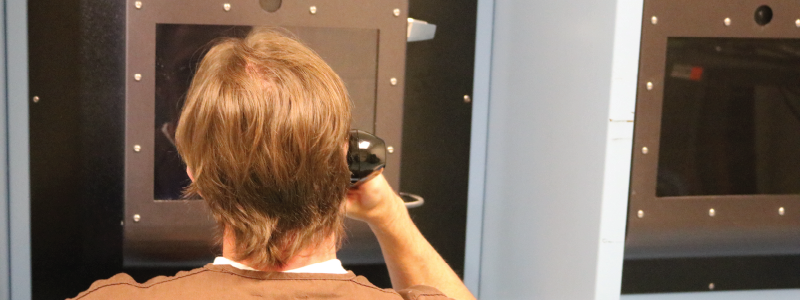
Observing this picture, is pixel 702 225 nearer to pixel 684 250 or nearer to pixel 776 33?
pixel 684 250

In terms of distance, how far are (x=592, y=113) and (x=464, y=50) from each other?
0.40 meters

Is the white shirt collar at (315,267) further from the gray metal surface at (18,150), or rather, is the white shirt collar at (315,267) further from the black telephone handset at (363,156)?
the gray metal surface at (18,150)

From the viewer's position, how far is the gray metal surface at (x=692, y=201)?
3.20ft

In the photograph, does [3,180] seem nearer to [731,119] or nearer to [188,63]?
[188,63]

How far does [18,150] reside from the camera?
1.00 m

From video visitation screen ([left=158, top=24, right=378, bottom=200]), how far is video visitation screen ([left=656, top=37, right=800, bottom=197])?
428 millimetres

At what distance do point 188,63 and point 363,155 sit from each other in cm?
33

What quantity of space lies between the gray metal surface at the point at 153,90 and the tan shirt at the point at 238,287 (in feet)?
1.08

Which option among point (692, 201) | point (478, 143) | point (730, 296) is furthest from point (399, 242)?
point (730, 296)

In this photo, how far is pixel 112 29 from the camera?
996 millimetres

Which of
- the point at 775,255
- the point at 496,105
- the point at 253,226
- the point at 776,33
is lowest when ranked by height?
the point at 775,255

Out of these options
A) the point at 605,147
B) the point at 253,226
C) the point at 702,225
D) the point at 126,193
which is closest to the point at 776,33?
the point at 702,225

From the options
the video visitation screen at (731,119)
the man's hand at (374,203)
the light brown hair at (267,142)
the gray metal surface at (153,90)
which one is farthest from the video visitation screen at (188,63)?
the video visitation screen at (731,119)

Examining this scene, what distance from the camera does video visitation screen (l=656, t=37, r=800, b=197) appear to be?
1042 millimetres
